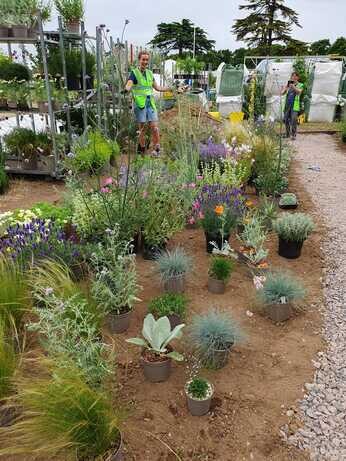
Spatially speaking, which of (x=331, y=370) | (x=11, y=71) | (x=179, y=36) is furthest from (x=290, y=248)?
(x=179, y=36)

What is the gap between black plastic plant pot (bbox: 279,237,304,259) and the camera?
12.1 ft

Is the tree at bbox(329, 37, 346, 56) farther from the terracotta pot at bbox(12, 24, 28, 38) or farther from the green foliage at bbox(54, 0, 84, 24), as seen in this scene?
the terracotta pot at bbox(12, 24, 28, 38)

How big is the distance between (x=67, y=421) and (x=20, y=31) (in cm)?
556

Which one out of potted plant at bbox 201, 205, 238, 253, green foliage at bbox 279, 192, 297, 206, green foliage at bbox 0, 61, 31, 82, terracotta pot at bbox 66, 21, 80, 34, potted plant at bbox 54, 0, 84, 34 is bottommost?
green foliage at bbox 279, 192, 297, 206

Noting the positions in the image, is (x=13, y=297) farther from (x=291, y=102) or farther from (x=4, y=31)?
(x=291, y=102)

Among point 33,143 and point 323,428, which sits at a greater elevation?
point 33,143

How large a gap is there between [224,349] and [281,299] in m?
0.69

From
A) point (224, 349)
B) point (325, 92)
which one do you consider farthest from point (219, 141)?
point (325, 92)

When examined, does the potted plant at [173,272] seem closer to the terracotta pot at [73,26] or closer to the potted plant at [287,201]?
the potted plant at [287,201]

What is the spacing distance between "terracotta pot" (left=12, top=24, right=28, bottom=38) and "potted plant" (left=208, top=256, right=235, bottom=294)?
4.55 metres

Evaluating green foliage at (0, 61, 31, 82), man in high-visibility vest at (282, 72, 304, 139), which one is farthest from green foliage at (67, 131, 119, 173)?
man in high-visibility vest at (282, 72, 304, 139)

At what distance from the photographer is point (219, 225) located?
3555 mm

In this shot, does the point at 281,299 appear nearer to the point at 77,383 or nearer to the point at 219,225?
the point at 219,225

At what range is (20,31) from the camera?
5.46 metres
